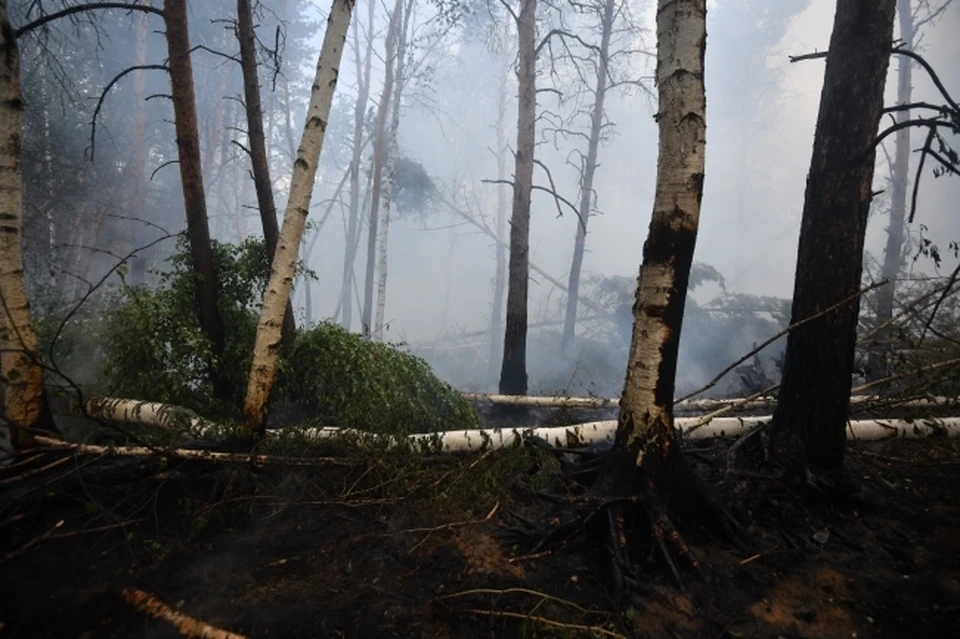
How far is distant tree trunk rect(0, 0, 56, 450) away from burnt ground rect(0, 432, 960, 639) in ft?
2.01

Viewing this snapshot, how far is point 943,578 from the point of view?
9.36 ft

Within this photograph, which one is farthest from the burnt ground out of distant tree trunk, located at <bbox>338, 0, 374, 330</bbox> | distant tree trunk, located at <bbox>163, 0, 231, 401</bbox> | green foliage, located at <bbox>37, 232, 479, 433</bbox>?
distant tree trunk, located at <bbox>338, 0, 374, 330</bbox>

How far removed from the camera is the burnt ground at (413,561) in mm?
2488

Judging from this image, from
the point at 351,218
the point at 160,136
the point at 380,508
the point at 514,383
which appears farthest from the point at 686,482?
the point at 160,136

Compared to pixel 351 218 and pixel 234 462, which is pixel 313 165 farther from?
pixel 351 218

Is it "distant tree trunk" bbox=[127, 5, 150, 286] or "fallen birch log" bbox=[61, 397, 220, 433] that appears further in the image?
"distant tree trunk" bbox=[127, 5, 150, 286]

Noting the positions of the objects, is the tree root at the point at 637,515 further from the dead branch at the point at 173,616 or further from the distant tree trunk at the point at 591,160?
the distant tree trunk at the point at 591,160

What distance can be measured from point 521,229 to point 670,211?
281 inches

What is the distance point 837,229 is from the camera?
371 cm

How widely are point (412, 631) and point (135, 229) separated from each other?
19848 millimetres

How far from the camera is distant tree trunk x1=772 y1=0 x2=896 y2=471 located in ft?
12.1

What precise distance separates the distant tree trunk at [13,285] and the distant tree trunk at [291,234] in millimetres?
1670

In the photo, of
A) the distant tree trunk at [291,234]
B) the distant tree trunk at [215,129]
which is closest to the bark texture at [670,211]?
the distant tree trunk at [291,234]

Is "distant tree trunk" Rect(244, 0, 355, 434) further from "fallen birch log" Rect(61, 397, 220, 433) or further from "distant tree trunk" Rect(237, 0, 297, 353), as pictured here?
"distant tree trunk" Rect(237, 0, 297, 353)
